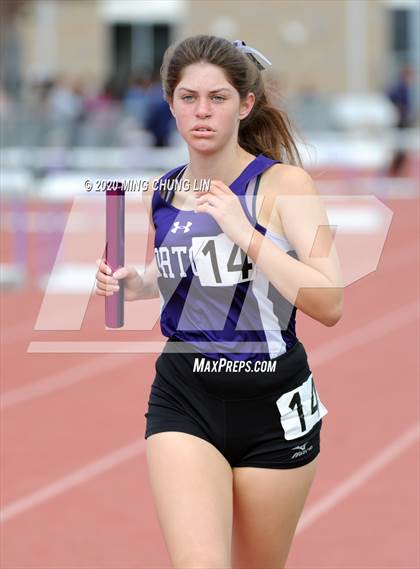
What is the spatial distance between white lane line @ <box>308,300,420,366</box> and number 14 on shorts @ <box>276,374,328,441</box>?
5.82m

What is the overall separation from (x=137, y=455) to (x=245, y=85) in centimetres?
383

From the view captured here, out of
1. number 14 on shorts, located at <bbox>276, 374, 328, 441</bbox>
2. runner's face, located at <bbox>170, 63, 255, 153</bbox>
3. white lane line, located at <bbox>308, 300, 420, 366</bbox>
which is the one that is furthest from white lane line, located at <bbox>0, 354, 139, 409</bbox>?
runner's face, located at <bbox>170, 63, 255, 153</bbox>

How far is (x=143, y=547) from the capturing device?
5.75 meters

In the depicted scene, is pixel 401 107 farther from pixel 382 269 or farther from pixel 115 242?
pixel 115 242

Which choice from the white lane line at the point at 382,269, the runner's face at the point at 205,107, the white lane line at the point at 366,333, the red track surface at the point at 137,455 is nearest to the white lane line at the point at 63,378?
the red track surface at the point at 137,455

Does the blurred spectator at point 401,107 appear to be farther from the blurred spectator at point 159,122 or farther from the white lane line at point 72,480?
the white lane line at point 72,480

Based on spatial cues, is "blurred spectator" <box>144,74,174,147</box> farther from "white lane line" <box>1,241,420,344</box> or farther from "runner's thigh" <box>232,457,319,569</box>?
"runner's thigh" <box>232,457,319,569</box>

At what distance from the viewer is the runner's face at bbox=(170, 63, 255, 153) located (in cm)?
360

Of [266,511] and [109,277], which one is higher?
[109,277]

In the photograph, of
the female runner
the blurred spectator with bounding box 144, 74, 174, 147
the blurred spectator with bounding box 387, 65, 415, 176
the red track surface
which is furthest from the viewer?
the blurred spectator with bounding box 387, 65, 415, 176

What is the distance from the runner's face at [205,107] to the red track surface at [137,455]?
2400 millimetres

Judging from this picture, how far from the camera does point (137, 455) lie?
723cm

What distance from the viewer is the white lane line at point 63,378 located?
28.5ft

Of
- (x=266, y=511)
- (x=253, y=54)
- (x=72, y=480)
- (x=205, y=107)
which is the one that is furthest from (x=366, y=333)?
(x=205, y=107)
